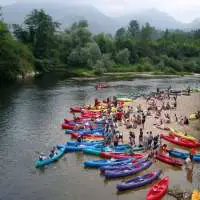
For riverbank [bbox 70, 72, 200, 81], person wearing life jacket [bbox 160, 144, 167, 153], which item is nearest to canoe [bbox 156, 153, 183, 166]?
person wearing life jacket [bbox 160, 144, 167, 153]

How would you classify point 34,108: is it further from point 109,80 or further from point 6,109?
point 109,80

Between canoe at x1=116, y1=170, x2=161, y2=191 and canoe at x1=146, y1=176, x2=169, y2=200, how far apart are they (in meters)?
1.12

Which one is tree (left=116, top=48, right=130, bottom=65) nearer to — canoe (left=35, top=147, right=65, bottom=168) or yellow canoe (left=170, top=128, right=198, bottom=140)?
yellow canoe (left=170, top=128, right=198, bottom=140)

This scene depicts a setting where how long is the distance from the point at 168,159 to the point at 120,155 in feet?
16.1

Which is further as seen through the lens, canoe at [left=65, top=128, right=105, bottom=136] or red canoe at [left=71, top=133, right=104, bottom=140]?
canoe at [left=65, top=128, right=105, bottom=136]

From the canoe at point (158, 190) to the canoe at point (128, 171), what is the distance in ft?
11.2

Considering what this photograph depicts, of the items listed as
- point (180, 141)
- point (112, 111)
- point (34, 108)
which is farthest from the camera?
point (34, 108)

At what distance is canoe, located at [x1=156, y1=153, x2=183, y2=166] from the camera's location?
3716 cm

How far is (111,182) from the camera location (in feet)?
111

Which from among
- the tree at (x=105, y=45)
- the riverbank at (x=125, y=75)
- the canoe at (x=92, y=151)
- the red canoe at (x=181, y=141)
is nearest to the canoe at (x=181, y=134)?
the red canoe at (x=181, y=141)

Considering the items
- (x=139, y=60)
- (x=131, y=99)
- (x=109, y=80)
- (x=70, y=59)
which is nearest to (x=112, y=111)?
(x=131, y=99)

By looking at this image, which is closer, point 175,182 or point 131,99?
point 175,182

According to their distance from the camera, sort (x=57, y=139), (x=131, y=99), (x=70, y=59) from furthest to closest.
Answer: (x=70, y=59), (x=131, y=99), (x=57, y=139)

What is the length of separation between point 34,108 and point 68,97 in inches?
490
